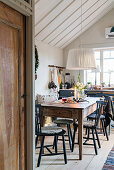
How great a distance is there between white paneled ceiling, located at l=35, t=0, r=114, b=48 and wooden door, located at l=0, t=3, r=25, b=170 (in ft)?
8.60

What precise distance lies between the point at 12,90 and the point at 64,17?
4.16 meters

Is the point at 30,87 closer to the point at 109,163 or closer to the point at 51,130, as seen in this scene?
the point at 51,130

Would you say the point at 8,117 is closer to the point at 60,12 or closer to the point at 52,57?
the point at 60,12

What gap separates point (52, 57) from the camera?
6.84 metres

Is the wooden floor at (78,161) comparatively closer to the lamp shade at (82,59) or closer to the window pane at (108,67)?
the lamp shade at (82,59)

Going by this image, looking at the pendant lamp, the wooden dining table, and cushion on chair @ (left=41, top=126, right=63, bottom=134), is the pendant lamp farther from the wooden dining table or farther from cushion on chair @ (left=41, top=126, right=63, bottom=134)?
A: cushion on chair @ (left=41, top=126, right=63, bottom=134)

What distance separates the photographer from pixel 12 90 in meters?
2.04

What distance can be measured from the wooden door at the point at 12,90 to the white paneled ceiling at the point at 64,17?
262 cm

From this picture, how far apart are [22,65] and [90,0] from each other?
4.18 meters

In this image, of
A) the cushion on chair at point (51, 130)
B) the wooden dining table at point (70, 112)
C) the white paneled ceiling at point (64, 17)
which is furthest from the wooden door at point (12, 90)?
the white paneled ceiling at point (64, 17)

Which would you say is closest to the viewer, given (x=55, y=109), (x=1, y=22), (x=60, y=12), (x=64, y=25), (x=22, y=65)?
(x=1, y=22)

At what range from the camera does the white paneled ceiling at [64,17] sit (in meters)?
4.93

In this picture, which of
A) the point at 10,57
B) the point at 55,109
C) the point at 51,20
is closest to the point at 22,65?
the point at 10,57

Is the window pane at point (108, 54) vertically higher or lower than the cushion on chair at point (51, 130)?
higher
